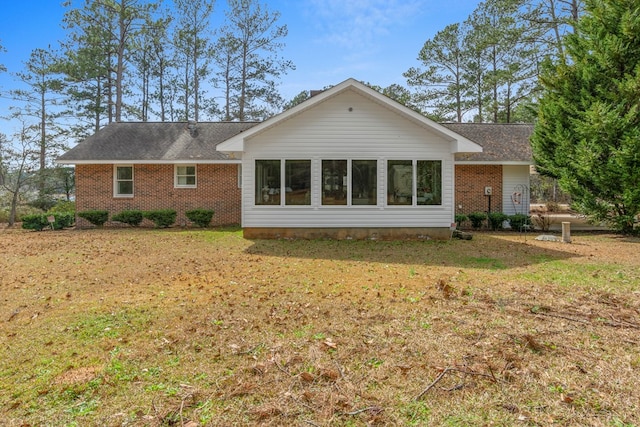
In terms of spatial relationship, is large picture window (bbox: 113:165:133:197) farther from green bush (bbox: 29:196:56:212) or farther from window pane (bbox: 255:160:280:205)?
window pane (bbox: 255:160:280:205)

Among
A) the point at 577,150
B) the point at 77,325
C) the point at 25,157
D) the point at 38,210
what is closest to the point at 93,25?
the point at 25,157

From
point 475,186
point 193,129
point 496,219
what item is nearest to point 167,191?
point 193,129

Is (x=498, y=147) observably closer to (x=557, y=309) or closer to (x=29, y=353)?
(x=557, y=309)

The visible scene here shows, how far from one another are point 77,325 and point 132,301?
0.99 metres

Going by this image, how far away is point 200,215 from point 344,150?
23.5 feet

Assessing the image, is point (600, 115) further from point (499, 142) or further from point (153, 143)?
point (153, 143)

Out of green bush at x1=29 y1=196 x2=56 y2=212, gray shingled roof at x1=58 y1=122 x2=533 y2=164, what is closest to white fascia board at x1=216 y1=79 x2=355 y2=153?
gray shingled roof at x1=58 y1=122 x2=533 y2=164

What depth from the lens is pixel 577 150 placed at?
12.7 metres

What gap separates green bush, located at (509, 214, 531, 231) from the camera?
1509 centimetres

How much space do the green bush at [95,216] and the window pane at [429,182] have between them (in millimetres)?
13254

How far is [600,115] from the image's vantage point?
1193cm

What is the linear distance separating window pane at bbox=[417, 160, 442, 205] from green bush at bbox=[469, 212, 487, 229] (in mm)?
4279

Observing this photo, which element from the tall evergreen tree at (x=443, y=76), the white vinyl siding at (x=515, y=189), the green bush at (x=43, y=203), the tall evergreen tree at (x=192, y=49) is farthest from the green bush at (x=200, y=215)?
the tall evergreen tree at (x=443, y=76)

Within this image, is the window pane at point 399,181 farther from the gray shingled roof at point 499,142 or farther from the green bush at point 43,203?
the green bush at point 43,203
